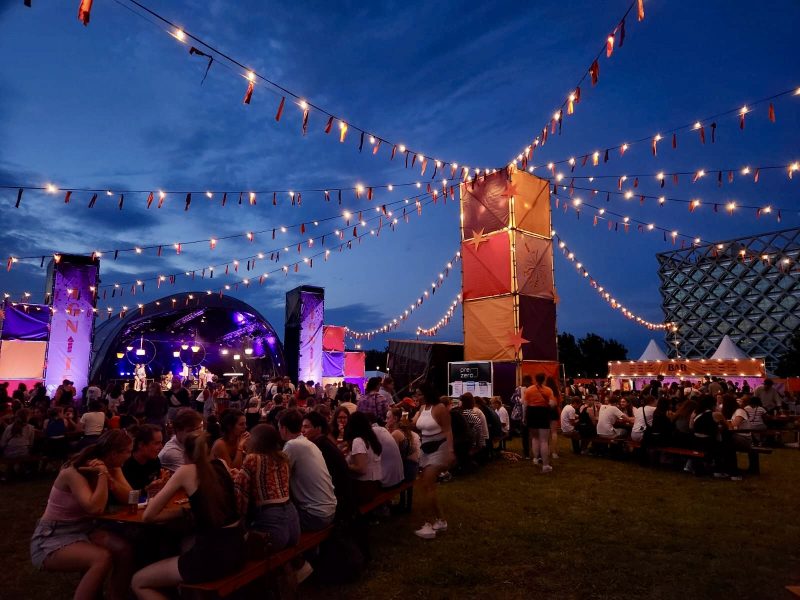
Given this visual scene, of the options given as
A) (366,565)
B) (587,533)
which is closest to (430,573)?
(366,565)

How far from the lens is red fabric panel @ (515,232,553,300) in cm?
1404

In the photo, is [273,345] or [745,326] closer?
[273,345]

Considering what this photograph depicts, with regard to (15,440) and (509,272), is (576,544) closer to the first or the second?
(15,440)

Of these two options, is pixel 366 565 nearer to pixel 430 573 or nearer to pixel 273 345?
pixel 430 573

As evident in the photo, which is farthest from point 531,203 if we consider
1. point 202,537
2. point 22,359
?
point 22,359

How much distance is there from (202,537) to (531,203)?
44.5 feet

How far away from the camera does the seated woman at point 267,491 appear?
3.27 m

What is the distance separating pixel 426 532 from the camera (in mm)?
5012

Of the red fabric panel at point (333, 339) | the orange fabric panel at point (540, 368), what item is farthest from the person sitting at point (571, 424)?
the red fabric panel at point (333, 339)

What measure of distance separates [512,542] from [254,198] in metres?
9.72

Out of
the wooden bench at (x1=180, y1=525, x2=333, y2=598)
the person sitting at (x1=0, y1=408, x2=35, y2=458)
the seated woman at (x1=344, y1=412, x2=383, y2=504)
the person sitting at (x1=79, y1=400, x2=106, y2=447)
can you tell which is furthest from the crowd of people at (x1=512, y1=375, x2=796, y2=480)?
the person sitting at (x1=0, y1=408, x2=35, y2=458)

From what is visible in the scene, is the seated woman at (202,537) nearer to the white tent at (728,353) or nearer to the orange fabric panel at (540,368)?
the orange fabric panel at (540,368)

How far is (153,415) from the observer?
978 cm

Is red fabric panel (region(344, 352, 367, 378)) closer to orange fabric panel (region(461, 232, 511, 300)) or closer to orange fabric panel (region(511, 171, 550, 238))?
orange fabric panel (region(461, 232, 511, 300))
